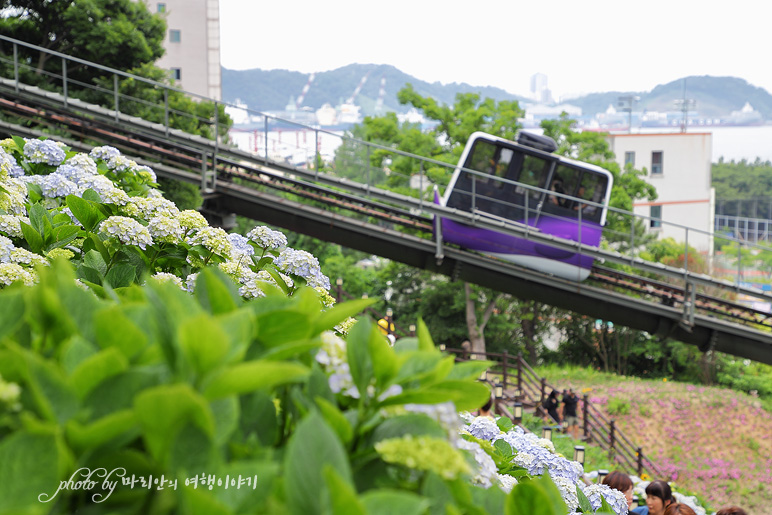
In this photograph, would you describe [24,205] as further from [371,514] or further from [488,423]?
[371,514]

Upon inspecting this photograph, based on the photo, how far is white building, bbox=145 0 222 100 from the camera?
42.0m

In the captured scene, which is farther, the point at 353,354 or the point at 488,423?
the point at 488,423

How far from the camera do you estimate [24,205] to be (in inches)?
98.3

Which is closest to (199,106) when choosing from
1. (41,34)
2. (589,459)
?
(41,34)

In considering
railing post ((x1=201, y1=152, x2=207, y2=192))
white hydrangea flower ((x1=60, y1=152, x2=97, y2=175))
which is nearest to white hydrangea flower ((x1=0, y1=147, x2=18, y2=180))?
white hydrangea flower ((x1=60, y1=152, x2=97, y2=175))

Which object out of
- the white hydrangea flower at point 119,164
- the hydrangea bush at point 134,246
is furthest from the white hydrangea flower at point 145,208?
the white hydrangea flower at point 119,164

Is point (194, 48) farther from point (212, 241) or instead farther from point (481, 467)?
point (481, 467)

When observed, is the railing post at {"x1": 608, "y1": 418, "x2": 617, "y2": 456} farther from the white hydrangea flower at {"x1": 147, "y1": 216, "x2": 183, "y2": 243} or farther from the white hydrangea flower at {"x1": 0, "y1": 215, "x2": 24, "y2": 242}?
the white hydrangea flower at {"x1": 0, "y1": 215, "x2": 24, "y2": 242}

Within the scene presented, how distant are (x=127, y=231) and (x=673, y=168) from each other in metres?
49.5

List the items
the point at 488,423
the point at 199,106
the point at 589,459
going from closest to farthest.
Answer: the point at 488,423 < the point at 589,459 < the point at 199,106

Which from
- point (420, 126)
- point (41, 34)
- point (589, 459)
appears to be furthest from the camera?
point (420, 126)

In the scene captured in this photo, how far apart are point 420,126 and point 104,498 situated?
24764mm

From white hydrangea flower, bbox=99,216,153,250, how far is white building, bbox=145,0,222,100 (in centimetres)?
4187

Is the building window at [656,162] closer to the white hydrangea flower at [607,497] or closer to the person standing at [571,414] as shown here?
the person standing at [571,414]
